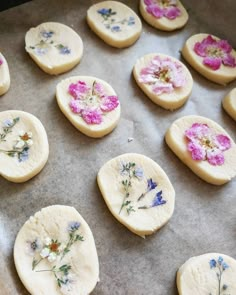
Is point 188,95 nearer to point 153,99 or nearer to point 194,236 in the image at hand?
point 153,99

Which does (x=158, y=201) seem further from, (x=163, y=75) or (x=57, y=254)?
(x=163, y=75)

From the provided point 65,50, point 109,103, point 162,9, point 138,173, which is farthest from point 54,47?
point 138,173

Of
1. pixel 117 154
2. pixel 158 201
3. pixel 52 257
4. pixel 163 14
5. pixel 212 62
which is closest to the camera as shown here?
pixel 52 257

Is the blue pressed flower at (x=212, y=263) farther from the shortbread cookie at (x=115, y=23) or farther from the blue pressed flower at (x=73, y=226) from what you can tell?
the shortbread cookie at (x=115, y=23)

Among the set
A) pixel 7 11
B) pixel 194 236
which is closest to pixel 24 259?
pixel 194 236

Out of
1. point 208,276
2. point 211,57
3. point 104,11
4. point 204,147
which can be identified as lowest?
point 208,276

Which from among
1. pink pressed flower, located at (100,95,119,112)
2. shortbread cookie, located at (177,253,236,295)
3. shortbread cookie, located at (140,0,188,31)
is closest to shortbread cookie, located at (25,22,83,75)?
pink pressed flower, located at (100,95,119,112)

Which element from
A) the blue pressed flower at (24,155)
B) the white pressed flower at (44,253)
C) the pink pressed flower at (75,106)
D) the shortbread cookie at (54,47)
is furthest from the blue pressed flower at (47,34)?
the white pressed flower at (44,253)
